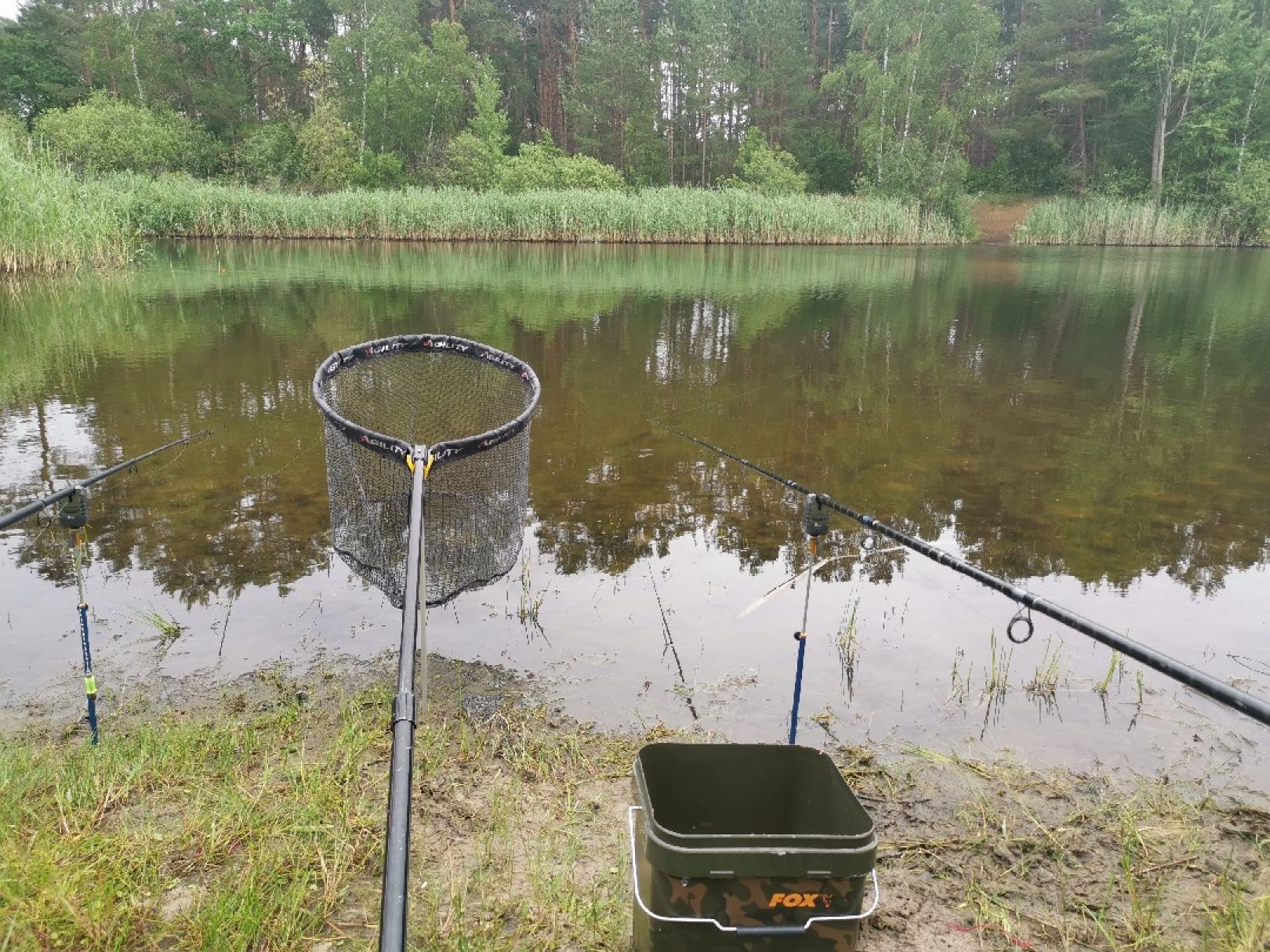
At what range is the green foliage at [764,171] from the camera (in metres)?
43.2

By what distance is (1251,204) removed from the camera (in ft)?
117

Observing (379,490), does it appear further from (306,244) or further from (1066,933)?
(306,244)

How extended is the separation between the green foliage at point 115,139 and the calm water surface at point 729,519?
3114 centimetres

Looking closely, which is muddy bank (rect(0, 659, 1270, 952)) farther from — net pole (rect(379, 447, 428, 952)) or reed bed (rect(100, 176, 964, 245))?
reed bed (rect(100, 176, 964, 245))

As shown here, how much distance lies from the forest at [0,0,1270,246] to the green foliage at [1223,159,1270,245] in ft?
0.32

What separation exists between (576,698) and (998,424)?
6.43 meters

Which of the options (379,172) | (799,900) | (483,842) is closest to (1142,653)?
(799,900)

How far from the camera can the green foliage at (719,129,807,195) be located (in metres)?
43.2

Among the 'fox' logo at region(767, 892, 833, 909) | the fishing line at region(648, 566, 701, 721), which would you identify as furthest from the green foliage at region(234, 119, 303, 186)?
the 'fox' logo at region(767, 892, 833, 909)

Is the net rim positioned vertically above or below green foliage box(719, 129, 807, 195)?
below

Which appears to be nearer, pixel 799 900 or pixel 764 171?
pixel 799 900

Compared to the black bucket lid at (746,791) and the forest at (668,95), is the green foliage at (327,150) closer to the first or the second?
the forest at (668,95)

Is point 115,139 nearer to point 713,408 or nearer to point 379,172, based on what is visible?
point 379,172

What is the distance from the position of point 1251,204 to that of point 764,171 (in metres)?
20.7
